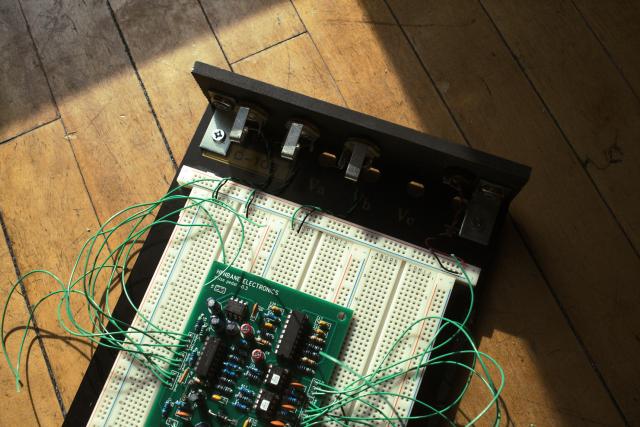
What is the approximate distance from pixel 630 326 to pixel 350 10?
140cm

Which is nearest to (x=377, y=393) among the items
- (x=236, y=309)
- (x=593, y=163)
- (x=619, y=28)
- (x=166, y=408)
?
(x=236, y=309)

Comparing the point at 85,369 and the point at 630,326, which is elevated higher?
the point at 630,326

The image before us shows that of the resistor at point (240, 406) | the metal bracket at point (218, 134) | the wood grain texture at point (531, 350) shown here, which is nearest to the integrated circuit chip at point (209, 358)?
the resistor at point (240, 406)

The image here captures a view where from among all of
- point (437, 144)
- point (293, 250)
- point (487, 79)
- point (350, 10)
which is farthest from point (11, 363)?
point (487, 79)

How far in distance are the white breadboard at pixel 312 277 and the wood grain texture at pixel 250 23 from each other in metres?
0.60

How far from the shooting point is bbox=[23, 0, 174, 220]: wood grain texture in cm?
202

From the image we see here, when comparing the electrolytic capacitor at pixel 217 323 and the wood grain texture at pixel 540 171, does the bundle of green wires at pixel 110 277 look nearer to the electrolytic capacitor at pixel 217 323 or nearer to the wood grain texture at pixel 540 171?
the electrolytic capacitor at pixel 217 323

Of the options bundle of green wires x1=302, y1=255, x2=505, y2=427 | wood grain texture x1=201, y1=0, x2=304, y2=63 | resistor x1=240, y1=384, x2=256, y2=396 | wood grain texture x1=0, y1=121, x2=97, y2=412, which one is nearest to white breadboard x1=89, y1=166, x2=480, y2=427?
bundle of green wires x1=302, y1=255, x2=505, y2=427

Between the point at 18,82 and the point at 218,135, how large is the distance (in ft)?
2.68

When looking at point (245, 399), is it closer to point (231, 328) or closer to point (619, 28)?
point (231, 328)

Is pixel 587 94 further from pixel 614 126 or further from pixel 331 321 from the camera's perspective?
pixel 331 321

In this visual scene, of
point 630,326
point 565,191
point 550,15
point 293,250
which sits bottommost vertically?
point 293,250

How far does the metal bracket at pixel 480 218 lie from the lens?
1.75m

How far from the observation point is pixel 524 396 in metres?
1.76
